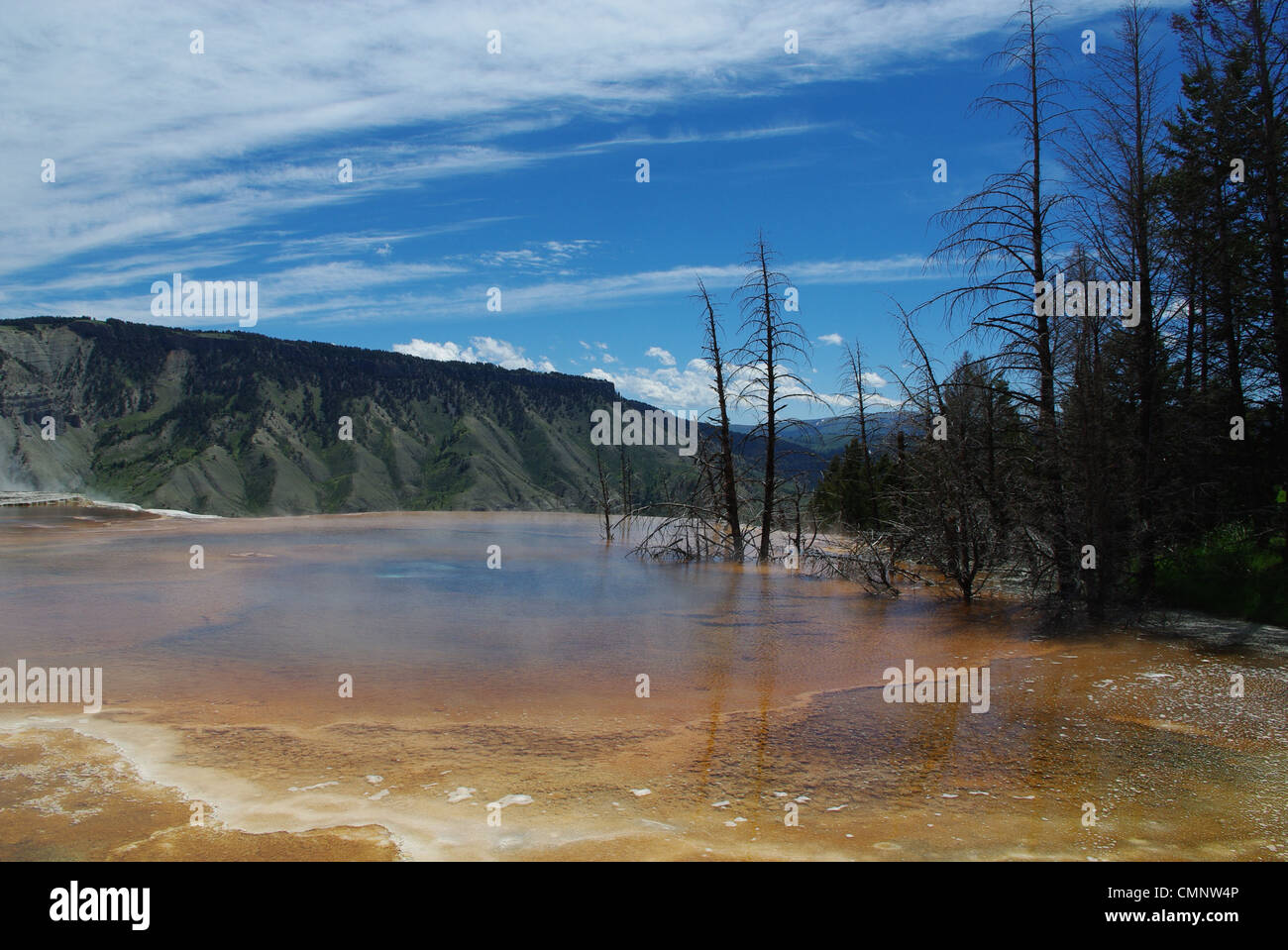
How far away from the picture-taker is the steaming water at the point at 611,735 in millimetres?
5629

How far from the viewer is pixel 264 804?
607cm

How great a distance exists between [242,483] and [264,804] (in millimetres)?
155926

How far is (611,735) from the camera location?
8094mm

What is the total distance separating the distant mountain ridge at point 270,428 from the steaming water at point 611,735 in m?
107

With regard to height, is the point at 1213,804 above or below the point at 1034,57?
below

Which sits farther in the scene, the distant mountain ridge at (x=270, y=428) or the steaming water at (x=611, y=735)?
the distant mountain ridge at (x=270, y=428)

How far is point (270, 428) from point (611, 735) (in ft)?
546

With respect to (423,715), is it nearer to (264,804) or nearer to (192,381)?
(264,804)

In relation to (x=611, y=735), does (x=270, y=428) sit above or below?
above

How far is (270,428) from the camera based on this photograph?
15825 cm

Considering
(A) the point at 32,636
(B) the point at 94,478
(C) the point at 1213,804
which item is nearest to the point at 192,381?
(B) the point at 94,478

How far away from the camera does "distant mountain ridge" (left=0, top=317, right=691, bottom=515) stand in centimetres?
14038

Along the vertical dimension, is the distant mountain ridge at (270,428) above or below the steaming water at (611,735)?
above

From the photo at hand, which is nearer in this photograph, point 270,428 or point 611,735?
point 611,735
